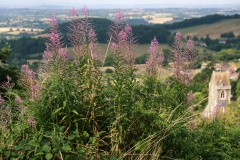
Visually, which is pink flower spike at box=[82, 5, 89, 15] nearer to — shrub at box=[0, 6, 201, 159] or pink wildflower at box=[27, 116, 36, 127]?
shrub at box=[0, 6, 201, 159]

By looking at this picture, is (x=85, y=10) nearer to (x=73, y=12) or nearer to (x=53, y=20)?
(x=73, y=12)

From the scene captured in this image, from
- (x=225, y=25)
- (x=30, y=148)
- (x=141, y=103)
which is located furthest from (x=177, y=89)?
(x=225, y=25)

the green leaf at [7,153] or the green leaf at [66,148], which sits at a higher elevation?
the green leaf at [66,148]

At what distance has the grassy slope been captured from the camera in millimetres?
135875

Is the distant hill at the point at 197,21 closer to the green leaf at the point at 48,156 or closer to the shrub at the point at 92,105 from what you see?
the shrub at the point at 92,105

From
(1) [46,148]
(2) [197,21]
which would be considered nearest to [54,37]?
(1) [46,148]

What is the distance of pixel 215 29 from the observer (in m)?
142

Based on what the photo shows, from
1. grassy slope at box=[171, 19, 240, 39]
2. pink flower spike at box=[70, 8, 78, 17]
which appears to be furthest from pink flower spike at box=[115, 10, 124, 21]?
grassy slope at box=[171, 19, 240, 39]

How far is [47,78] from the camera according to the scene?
13.9 feet

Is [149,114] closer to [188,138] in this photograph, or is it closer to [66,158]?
[188,138]

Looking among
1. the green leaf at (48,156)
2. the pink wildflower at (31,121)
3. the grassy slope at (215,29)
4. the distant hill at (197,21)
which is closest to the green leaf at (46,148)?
the green leaf at (48,156)

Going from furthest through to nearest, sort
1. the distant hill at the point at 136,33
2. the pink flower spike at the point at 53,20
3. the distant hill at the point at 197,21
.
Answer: the distant hill at the point at 197,21
the distant hill at the point at 136,33
the pink flower spike at the point at 53,20

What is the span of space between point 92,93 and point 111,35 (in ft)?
3.13

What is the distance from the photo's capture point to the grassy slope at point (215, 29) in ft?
446
